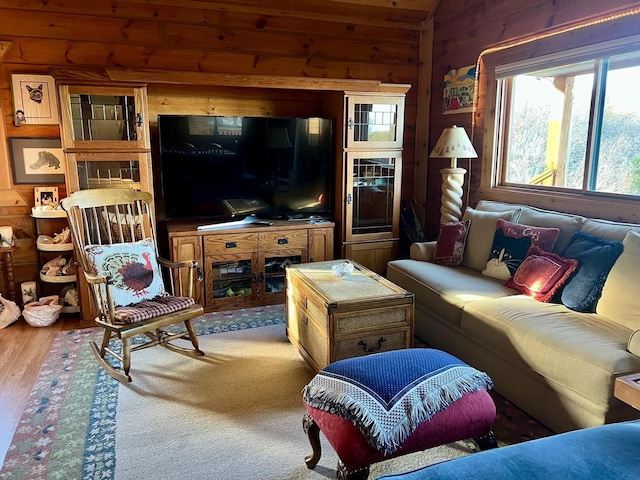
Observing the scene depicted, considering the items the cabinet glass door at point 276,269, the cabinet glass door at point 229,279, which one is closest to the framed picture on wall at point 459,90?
the cabinet glass door at point 276,269

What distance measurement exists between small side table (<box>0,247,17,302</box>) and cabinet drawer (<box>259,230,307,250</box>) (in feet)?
6.13

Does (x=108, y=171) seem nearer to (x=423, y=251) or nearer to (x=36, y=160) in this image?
(x=36, y=160)

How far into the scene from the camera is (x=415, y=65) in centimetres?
474

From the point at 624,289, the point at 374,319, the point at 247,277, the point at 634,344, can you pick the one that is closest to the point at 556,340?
the point at 634,344

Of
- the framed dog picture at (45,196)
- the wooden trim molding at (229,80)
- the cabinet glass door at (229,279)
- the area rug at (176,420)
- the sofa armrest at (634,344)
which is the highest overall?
the wooden trim molding at (229,80)

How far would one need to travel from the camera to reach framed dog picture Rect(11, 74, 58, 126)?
3.57m

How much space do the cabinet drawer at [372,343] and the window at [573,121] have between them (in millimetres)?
1746

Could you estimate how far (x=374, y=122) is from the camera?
4.14 meters

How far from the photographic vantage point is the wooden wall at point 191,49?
142 inches

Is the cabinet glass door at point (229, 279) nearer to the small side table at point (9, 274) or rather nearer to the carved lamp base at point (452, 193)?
the small side table at point (9, 274)

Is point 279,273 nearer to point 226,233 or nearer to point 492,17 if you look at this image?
point 226,233

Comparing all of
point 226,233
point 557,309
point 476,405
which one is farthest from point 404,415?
point 226,233

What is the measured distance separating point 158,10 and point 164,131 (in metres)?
1.01

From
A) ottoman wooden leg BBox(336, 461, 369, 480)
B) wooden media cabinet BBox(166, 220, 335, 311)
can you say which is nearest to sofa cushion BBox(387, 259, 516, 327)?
wooden media cabinet BBox(166, 220, 335, 311)
